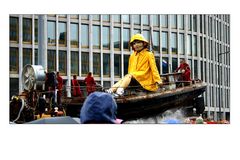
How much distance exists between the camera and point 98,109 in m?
8.05

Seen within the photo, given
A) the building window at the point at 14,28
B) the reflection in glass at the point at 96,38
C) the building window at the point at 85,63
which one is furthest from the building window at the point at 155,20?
the building window at the point at 14,28

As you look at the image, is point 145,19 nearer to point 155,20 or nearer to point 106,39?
point 155,20

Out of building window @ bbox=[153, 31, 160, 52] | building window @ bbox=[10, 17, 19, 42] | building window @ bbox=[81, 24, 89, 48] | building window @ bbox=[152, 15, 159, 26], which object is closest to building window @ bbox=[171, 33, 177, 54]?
building window @ bbox=[153, 31, 160, 52]

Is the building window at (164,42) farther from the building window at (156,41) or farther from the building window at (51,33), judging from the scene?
the building window at (51,33)

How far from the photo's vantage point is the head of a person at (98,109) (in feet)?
26.4

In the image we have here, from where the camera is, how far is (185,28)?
663 inches

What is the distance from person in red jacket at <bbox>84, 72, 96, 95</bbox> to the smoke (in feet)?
3.85

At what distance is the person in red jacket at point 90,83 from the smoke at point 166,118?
1.17 m

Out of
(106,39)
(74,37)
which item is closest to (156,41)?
(106,39)

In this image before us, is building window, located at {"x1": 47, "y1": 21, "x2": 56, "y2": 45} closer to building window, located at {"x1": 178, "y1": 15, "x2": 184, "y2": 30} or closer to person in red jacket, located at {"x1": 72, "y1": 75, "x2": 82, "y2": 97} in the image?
person in red jacket, located at {"x1": 72, "y1": 75, "x2": 82, "y2": 97}
